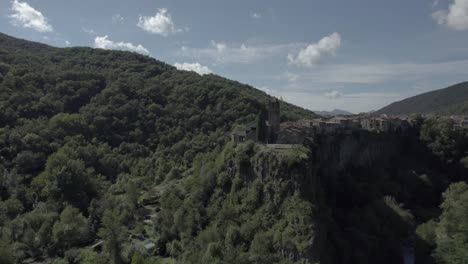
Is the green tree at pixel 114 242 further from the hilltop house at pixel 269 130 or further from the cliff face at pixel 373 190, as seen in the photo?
the cliff face at pixel 373 190

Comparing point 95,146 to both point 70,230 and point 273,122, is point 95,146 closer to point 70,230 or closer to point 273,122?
point 70,230

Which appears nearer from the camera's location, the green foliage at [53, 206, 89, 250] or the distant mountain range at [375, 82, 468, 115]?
the green foliage at [53, 206, 89, 250]

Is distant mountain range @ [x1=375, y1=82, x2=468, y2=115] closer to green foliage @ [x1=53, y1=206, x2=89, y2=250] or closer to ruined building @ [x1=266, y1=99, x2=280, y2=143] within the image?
ruined building @ [x1=266, y1=99, x2=280, y2=143]

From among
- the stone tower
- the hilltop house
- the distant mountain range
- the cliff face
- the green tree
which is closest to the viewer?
the cliff face

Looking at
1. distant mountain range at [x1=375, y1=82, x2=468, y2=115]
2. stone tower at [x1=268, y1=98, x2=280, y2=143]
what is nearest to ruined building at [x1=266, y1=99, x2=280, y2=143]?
stone tower at [x1=268, y1=98, x2=280, y2=143]

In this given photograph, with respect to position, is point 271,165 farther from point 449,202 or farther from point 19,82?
point 19,82

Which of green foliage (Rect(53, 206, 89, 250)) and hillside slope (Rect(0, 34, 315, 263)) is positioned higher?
hillside slope (Rect(0, 34, 315, 263))

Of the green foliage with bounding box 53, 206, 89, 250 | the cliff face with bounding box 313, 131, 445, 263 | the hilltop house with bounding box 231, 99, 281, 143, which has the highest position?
the hilltop house with bounding box 231, 99, 281, 143

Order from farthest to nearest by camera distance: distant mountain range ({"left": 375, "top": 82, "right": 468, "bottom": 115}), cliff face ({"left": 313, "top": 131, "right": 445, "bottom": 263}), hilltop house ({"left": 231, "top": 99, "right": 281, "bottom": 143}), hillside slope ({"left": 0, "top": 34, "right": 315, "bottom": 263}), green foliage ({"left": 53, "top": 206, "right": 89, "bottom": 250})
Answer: distant mountain range ({"left": 375, "top": 82, "right": 468, "bottom": 115}) < hillside slope ({"left": 0, "top": 34, "right": 315, "bottom": 263}) < hilltop house ({"left": 231, "top": 99, "right": 281, "bottom": 143}) < green foliage ({"left": 53, "top": 206, "right": 89, "bottom": 250}) < cliff face ({"left": 313, "top": 131, "right": 445, "bottom": 263})

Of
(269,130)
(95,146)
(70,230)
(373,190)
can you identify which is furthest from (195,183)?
(95,146)
